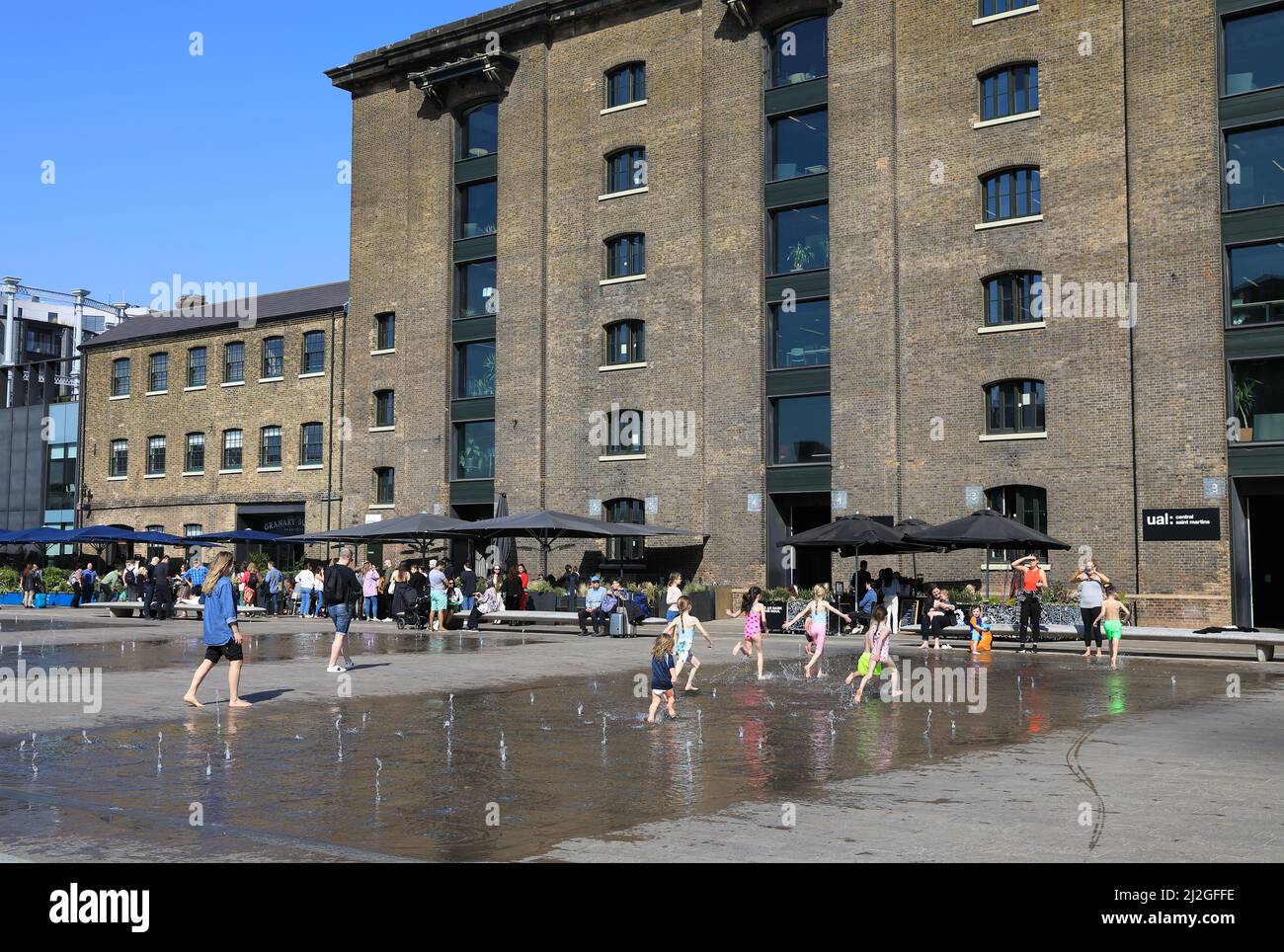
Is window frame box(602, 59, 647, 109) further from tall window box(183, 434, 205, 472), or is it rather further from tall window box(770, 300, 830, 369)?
tall window box(183, 434, 205, 472)

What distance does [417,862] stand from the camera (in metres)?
7.00

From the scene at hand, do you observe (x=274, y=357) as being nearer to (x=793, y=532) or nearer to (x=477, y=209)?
(x=477, y=209)

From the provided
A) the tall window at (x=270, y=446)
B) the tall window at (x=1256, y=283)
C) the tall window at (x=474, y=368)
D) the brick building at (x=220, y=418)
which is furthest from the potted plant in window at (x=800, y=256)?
the tall window at (x=270, y=446)

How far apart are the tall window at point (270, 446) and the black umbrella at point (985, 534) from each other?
2777 cm

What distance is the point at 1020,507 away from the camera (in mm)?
32344

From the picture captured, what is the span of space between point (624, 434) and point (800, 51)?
1252cm

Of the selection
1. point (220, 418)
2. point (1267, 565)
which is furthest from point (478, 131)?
point (1267, 565)

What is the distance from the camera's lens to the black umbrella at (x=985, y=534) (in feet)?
88.2

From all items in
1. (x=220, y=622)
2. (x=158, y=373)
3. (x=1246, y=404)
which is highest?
(x=158, y=373)

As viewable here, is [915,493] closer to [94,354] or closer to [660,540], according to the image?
[660,540]

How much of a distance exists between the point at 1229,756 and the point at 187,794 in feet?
28.6

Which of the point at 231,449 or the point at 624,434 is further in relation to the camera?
the point at 231,449

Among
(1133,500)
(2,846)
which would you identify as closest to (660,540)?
(1133,500)

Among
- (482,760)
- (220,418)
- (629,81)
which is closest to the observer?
(482,760)
